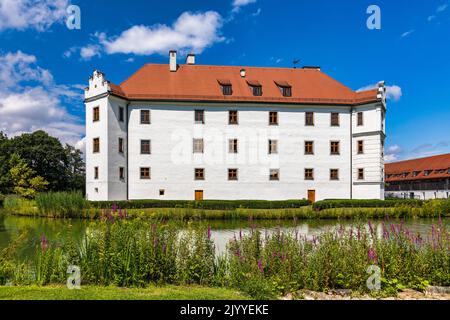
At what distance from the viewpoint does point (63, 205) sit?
73.2 ft

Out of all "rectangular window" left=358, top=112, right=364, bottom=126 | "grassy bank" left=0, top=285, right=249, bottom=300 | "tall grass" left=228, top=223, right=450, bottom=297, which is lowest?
"grassy bank" left=0, top=285, right=249, bottom=300

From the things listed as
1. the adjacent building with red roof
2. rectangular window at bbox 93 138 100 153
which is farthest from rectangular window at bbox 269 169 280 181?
the adjacent building with red roof

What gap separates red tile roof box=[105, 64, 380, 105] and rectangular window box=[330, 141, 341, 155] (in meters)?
4.02

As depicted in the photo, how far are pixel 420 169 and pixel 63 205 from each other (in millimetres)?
57560

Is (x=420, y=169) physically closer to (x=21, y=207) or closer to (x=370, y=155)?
(x=370, y=155)

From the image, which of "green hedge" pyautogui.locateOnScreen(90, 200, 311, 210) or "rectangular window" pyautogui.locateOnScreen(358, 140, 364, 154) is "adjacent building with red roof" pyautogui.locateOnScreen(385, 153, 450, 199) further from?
"green hedge" pyautogui.locateOnScreen(90, 200, 311, 210)

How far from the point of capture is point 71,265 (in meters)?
6.32

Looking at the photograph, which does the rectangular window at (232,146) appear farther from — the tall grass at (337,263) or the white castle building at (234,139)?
the tall grass at (337,263)

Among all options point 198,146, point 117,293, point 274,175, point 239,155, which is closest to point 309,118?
point 274,175

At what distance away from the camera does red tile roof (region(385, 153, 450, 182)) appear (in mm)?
50416

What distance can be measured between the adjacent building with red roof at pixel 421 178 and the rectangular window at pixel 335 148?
25590 millimetres

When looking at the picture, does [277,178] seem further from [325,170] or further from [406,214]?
[406,214]
